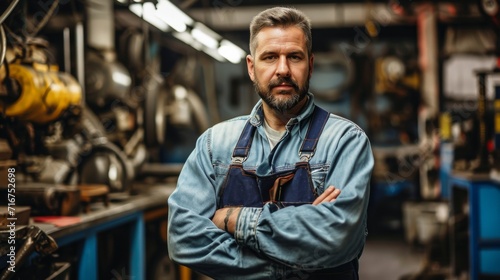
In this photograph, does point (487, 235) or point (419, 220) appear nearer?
point (487, 235)

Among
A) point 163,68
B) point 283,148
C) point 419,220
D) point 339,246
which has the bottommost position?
point 419,220

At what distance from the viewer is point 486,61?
32.1 feet

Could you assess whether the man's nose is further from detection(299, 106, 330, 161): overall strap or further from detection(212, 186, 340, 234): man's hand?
detection(212, 186, 340, 234): man's hand

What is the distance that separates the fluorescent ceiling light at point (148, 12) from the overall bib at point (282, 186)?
7.46 ft

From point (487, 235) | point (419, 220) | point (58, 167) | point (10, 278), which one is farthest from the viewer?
point (419, 220)

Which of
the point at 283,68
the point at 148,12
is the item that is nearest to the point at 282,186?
the point at 283,68

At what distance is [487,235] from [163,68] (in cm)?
691

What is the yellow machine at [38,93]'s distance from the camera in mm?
3424

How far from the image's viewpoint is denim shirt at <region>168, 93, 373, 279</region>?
1.97 m

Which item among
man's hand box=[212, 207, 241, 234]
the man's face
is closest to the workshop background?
man's hand box=[212, 207, 241, 234]

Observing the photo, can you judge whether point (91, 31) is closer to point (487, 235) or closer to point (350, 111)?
point (487, 235)

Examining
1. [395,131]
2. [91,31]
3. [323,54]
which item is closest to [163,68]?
[323,54]

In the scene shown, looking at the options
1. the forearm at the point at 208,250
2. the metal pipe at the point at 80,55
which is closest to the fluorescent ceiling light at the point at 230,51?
the metal pipe at the point at 80,55

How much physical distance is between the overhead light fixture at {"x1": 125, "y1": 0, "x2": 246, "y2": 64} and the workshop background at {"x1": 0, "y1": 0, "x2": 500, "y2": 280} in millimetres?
22
